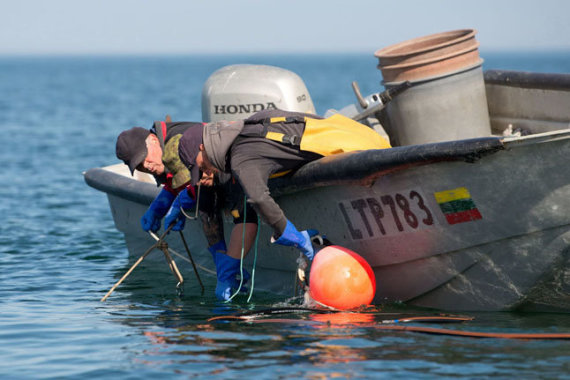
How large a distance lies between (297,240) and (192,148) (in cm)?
96

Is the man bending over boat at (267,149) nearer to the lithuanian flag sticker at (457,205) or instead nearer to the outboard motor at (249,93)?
the lithuanian flag sticker at (457,205)

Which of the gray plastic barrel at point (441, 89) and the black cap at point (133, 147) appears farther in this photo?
the gray plastic barrel at point (441, 89)

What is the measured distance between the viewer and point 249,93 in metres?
7.91

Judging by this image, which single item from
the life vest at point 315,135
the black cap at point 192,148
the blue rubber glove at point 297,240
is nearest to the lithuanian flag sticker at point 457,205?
the life vest at point 315,135

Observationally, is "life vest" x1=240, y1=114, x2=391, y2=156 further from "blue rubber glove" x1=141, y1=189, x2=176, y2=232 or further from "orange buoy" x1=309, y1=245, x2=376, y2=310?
"blue rubber glove" x1=141, y1=189, x2=176, y2=232

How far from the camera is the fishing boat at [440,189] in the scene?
5.45 m

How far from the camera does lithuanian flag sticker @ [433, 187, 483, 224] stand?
563 cm

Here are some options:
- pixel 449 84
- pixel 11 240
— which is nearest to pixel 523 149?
pixel 449 84

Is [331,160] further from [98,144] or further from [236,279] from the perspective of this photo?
[98,144]

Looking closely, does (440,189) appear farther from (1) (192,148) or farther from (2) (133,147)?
(2) (133,147)

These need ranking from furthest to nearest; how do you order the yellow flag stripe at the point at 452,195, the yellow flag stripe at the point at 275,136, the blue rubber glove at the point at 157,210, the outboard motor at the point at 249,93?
1. the outboard motor at the point at 249,93
2. the blue rubber glove at the point at 157,210
3. the yellow flag stripe at the point at 275,136
4. the yellow flag stripe at the point at 452,195

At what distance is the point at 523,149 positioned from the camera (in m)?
5.31

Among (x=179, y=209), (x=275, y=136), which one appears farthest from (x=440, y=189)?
(x=179, y=209)

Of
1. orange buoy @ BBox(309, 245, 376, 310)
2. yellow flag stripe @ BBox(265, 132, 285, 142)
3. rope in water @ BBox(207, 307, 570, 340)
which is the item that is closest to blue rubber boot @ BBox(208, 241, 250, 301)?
rope in water @ BBox(207, 307, 570, 340)
